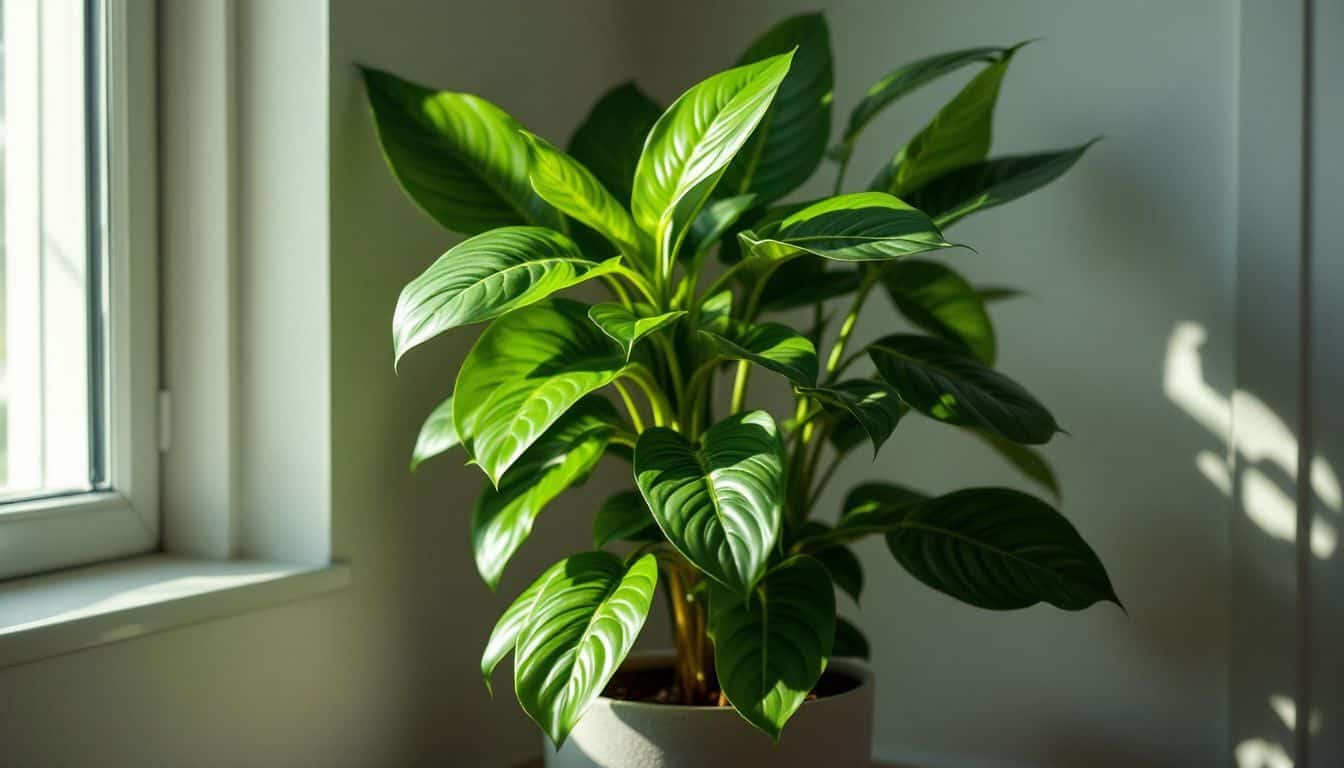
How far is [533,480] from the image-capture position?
45.4 inches

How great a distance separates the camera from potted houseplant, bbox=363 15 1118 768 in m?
0.95

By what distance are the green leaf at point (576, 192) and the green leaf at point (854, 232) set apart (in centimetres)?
13

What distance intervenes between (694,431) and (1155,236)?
733mm

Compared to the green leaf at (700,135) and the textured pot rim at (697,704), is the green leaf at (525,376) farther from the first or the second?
the textured pot rim at (697,704)

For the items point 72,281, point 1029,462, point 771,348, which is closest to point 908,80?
point 771,348

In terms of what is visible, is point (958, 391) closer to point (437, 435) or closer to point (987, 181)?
point (987, 181)

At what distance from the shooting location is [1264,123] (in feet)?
4.54

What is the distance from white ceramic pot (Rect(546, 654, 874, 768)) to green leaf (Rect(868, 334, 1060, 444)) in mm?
310

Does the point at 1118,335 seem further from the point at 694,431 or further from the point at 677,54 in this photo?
the point at 677,54

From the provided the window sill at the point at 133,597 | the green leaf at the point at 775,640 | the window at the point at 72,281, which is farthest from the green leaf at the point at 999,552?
the window at the point at 72,281

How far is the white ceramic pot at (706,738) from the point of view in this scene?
106cm

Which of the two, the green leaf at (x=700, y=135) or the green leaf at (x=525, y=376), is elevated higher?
the green leaf at (x=700, y=135)

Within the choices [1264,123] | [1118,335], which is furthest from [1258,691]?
[1264,123]

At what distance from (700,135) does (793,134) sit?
329 mm
